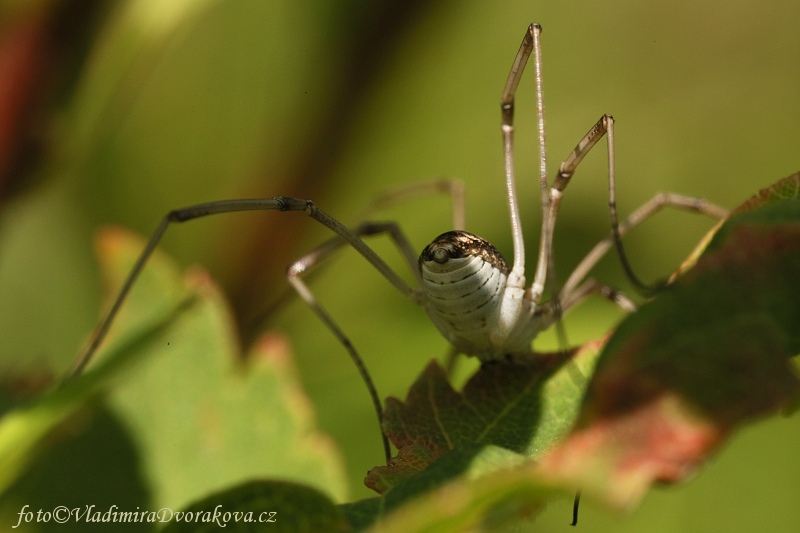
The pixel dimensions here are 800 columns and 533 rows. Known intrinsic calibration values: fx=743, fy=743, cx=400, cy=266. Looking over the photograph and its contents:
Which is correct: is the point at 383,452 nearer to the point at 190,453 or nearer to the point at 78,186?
the point at 190,453

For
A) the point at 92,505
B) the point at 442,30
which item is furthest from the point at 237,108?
the point at 92,505

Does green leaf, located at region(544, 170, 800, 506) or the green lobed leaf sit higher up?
green leaf, located at region(544, 170, 800, 506)

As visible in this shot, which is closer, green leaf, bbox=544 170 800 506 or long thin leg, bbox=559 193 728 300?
green leaf, bbox=544 170 800 506

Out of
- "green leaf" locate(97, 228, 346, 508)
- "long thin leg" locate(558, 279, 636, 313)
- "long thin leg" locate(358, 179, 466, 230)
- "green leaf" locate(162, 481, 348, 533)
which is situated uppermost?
"long thin leg" locate(358, 179, 466, 230)

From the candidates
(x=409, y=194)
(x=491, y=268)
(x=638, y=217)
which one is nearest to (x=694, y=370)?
(x=491, y=268)

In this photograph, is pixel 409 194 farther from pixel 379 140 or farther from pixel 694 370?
pixel 694 370

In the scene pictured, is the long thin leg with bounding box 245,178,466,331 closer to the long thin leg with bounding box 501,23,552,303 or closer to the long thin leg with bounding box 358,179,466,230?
the long thin leg with bounding box 358,179,466,230

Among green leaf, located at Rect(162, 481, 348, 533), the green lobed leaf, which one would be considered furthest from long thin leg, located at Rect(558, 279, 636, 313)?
green leaf, located at Rect(162, 481, 348, 533)
